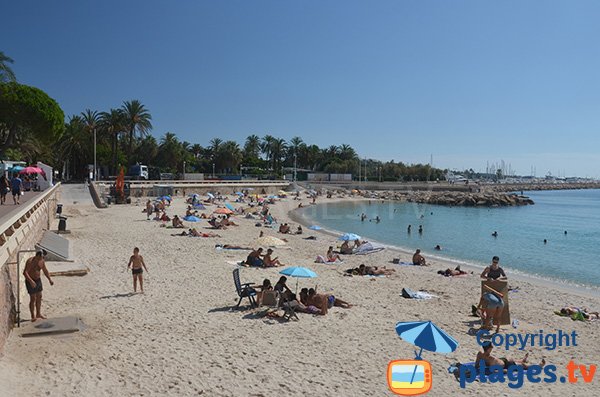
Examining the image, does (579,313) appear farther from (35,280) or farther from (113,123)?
(113,123)

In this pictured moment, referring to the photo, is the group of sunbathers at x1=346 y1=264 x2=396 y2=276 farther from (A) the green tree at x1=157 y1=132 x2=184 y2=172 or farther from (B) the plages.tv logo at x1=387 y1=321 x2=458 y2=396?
(A) the green tree at x1=157 y1=132 x2=184 y2=172

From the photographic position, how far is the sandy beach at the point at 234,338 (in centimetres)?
697

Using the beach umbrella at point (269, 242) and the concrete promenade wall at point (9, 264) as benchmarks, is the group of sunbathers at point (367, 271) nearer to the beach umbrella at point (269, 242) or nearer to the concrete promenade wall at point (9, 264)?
the beach umbrella at point (269, 242)

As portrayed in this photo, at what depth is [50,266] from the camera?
13.3m

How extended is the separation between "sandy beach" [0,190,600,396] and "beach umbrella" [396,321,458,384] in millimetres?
702

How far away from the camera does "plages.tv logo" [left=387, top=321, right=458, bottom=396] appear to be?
720cm

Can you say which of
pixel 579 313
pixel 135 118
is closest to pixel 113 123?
pixel 135 118

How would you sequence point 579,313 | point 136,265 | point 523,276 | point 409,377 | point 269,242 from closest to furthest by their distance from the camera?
point 409,377
point 136,265
point 579,313
point 523,276
point 269,242

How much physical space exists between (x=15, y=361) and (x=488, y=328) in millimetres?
9619

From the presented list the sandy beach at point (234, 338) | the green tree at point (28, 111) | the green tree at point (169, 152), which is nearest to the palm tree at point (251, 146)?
the green tree at point (169, 152)

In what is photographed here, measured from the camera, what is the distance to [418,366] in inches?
314

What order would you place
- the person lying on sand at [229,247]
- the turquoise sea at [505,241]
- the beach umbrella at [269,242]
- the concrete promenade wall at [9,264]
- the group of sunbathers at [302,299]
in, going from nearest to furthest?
the concrete promenade wall at [9,264] < the group of sunbathers at [302,299] < the person lying on sand at [229,247] < the beach umbrella at [269,242] < the turquoise sea at [505,241]

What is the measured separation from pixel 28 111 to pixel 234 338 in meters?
29.1

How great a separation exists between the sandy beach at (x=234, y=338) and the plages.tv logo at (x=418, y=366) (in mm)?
193
